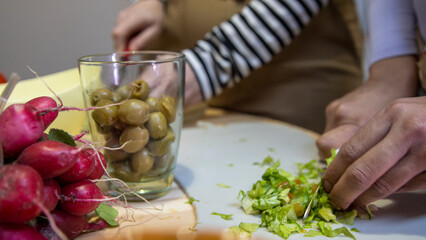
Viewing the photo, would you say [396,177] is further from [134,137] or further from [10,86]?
[10,86]

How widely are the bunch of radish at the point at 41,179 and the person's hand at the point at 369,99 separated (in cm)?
40

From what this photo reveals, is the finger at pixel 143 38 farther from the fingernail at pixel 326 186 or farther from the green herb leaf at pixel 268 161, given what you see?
the fingernail at pixel 326 186

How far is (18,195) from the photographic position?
35 centimetres

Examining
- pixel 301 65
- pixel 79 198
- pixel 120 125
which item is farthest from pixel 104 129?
pixel 301 65

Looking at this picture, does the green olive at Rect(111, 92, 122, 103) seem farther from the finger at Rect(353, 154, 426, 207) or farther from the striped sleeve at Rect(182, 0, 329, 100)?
the striped sleeve at Rect(182, 0, 329, 100)

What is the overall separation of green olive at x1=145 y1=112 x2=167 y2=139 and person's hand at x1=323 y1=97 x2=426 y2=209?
0.24 meters

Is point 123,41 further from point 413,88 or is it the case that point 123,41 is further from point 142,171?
point 413,88

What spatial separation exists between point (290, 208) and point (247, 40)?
60 centimetres

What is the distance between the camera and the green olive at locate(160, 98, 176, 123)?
1.86ft

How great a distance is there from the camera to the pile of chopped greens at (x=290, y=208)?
0.49m

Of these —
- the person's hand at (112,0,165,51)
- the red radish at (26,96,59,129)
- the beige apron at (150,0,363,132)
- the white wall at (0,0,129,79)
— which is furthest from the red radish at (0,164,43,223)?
the white wall at (0,0,129,79)

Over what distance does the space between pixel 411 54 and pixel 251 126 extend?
391 millimetres

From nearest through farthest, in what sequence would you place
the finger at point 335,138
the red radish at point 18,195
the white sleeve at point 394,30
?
the red radish at point 18,195 < the finger at point 335,138 < the white sleeve at point 394,30

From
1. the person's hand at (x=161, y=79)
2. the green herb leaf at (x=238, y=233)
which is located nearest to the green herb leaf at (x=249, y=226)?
the green herb leaf at (x=238, y=233)
